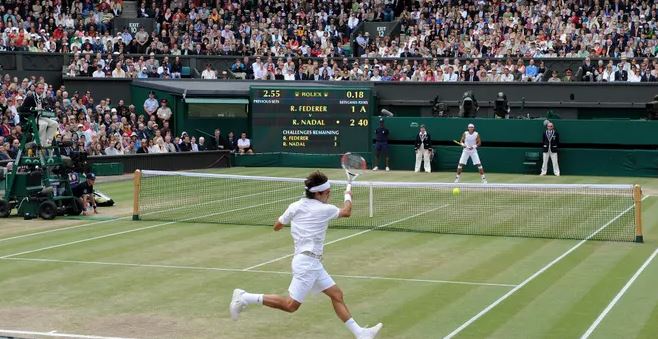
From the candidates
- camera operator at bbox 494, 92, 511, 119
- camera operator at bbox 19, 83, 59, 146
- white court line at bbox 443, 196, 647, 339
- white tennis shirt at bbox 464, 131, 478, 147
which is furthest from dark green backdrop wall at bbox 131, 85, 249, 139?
white court line at bbox 443, 196, 647, 339

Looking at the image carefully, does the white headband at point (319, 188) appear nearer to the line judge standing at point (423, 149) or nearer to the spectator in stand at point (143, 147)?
the spectator in stand at point (143, 147)

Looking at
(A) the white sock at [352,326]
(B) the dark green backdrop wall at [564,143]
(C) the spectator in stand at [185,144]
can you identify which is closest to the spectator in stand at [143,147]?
(C) the spectator in stand at [185,144]

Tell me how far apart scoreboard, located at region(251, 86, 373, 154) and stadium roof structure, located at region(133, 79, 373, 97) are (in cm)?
106

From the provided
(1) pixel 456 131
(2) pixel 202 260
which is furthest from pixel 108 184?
(2) pixel 202 260

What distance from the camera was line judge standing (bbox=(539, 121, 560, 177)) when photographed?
3794cm

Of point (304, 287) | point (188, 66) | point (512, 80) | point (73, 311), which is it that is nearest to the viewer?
point (304, 287)

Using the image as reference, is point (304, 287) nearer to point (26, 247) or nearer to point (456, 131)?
point (26, 247)

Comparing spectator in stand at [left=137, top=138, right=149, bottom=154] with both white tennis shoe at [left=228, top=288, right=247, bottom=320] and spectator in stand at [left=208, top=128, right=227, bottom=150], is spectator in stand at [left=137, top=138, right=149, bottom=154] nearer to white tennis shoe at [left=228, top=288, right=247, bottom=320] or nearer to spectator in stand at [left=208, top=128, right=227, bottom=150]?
spectator in stand at [left=208, top=128, right=227, bottom=150]

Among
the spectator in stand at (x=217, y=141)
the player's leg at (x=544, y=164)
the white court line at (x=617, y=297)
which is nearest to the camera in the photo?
the white court line at (x=617, y=297)

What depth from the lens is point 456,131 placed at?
130 ft

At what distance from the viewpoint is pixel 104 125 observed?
124ft

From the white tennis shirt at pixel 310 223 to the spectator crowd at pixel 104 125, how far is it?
21813mm

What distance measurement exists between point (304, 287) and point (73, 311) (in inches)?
156

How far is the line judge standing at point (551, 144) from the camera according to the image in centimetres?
3794
